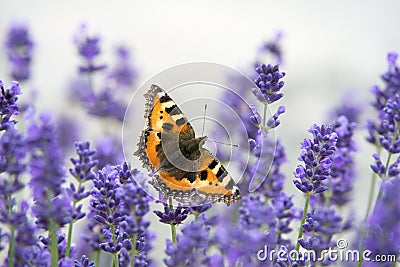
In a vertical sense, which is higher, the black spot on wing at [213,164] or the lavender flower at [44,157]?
the black spot on wing at [213,164]

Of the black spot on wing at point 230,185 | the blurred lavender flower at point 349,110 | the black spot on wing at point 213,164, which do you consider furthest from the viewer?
the blurred lavender flower at point 349,110

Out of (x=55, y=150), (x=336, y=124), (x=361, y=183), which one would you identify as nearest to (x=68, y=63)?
(x=361, y=183)

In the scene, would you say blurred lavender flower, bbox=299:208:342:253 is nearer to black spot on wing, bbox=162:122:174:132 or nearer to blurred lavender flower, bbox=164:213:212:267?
blurred lavender flower, bbox=164:213:212:267

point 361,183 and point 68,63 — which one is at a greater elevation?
point 68,63

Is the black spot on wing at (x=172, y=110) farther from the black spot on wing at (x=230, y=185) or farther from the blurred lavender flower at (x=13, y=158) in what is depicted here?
the blurred lavender flower at (x=13, y=158)

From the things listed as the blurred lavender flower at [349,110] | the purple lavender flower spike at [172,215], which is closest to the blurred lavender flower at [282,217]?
the purple lavender flower spike at [172,215]

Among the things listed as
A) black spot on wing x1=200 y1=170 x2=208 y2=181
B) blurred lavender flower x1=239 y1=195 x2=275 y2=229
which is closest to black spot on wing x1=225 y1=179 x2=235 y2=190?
black spot on wing x1=200 y1=170 x2=208 y2=181

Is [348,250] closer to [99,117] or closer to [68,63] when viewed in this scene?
[99,117]
